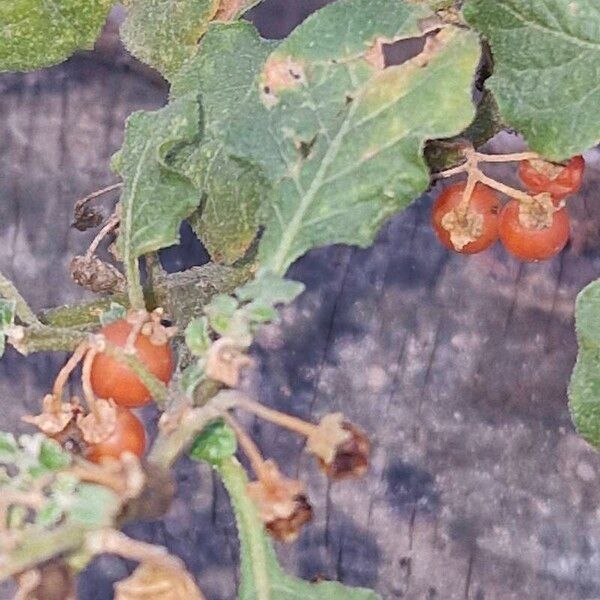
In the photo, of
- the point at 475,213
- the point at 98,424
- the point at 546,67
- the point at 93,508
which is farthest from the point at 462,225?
the point at 93,508

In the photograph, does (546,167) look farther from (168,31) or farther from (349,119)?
(168,31)

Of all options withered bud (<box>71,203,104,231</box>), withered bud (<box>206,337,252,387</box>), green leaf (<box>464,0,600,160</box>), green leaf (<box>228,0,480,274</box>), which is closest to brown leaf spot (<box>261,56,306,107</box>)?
green leaf (<box>228,0,480,274</box>)

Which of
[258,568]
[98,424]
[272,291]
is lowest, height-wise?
[258,568]

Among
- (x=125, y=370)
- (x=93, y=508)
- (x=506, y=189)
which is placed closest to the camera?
(x=93, y=508)

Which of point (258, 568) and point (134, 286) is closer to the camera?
point (258, 568)

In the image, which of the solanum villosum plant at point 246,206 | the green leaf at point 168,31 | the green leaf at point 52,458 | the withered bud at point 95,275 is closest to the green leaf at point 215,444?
the solanum villosum plant at point 246,206

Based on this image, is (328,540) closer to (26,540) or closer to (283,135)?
(283,135)
